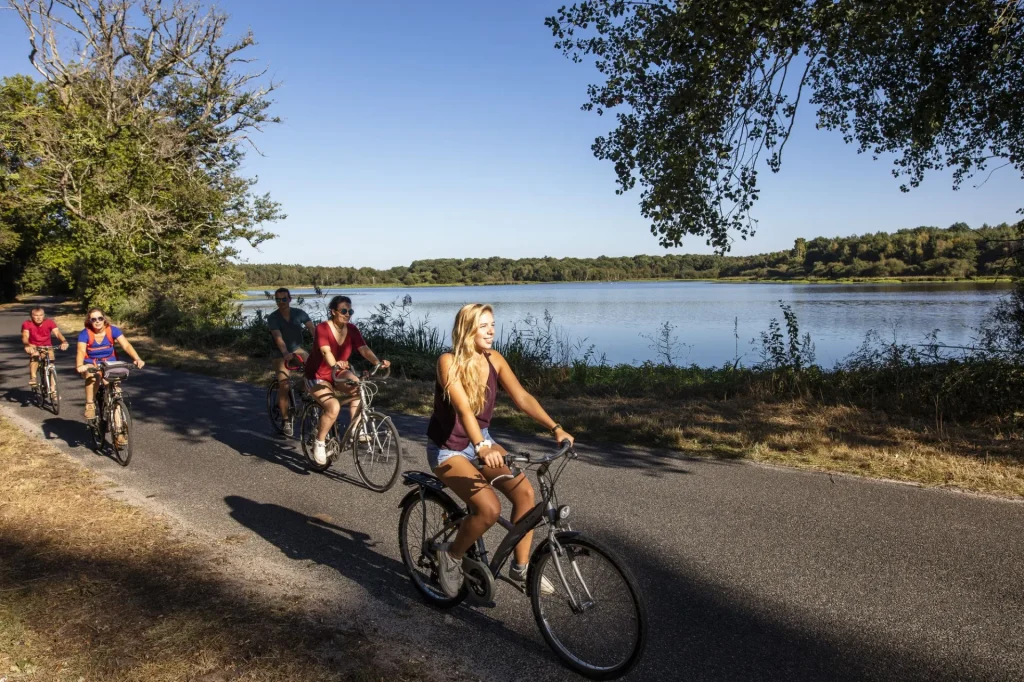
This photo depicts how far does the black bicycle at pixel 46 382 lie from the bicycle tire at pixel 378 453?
7244 mm

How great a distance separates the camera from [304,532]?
562cm

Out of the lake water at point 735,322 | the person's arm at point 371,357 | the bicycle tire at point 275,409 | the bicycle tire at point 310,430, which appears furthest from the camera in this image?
the lake water at point 735,322

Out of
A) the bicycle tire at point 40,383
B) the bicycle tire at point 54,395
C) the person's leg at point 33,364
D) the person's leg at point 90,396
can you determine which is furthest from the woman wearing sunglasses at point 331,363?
the person's leg at point 33,364

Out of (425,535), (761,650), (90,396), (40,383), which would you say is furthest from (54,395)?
(761,650)

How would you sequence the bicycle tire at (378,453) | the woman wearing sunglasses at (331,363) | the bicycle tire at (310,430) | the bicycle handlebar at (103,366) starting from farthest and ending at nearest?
the bicycle handlebar at (103,366), the bicycle tire at (310,430), the woman wearing sunglasses at (331,363), the bicycle tire at (378,453)

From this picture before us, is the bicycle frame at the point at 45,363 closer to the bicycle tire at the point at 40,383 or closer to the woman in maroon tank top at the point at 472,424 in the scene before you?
the bicycle tire at the point at 40,383

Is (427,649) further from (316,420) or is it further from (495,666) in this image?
(316,420)

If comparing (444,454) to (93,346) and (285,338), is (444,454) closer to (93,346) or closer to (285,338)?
(285,338)

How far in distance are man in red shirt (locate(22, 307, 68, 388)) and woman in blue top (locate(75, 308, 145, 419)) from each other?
12.1 feet

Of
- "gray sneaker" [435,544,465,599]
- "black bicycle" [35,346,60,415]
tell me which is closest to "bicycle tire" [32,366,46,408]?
"black bicycle" [35,346,60,415]

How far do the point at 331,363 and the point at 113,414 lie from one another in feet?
9.63

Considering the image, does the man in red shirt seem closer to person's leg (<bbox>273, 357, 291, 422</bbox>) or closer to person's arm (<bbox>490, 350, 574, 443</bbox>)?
person's leg (<bbox>273, 357, 291, 422</bbox>)

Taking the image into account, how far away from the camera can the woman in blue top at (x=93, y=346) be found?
879 cm

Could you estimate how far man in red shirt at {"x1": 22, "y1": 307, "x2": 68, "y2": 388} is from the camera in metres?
12.2
